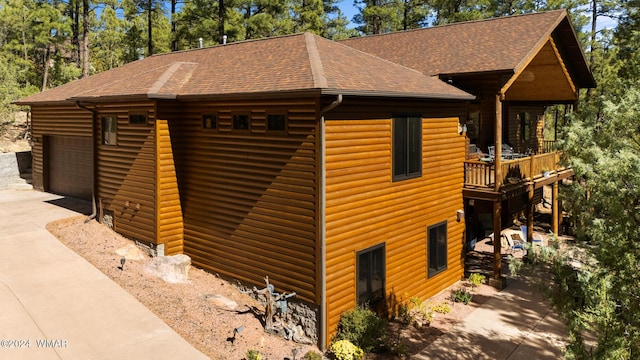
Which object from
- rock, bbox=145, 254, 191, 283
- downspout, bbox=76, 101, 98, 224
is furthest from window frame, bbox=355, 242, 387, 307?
downspout, bbox=76, 101, 98, 224

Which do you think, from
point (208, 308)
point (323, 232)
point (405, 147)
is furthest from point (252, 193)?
point (405, 147)

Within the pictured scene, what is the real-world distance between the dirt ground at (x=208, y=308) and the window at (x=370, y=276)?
3.06 feet

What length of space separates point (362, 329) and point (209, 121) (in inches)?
255

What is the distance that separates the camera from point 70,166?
1944 centimetres

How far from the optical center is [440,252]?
46.0 ft

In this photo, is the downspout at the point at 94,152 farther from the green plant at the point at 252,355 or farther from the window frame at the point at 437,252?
the window frame at the point at 437,252

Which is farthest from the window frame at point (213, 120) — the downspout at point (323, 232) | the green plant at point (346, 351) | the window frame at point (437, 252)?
the window frame at point (437, 252)

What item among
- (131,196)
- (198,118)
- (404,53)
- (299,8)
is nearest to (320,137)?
(198,118)

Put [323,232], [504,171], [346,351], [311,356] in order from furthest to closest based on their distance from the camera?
1. [504,171]
2. [323,232]
3. [346,351]
4. [311,356]

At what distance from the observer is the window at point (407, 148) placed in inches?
473

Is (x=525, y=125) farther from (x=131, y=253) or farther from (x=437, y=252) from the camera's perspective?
(x=131, y=253)

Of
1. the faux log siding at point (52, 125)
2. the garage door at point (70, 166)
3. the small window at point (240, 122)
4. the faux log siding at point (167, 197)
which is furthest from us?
the garage door at point (70, 166)

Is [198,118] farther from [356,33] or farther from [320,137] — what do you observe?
[356,33]

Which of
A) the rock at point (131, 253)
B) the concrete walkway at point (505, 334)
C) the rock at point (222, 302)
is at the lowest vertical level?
the concrete walkway at point (505, 334)
